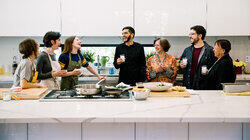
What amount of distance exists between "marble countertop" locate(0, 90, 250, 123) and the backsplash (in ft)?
7.83

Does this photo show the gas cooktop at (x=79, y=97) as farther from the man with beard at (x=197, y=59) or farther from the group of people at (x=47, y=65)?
the man with beard at (x=197, y=59)

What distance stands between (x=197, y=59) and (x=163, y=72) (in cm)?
48

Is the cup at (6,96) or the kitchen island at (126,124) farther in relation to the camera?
the cup at (6,96)

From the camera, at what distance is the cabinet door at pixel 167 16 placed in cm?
387

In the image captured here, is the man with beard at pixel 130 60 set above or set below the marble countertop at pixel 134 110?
above

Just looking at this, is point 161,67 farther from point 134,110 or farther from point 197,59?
point 134,110

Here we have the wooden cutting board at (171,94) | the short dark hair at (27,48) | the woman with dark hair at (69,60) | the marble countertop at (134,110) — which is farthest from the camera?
the woman with dark hair at (69,60)

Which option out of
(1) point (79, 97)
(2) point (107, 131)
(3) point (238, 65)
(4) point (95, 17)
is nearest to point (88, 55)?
(4) point (95, 17)

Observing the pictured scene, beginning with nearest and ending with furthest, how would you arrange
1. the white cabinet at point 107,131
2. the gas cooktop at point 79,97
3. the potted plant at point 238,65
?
the white cabinet at point 107,131, the gas cooktop at point 79,97, the potted plant at point 238,65

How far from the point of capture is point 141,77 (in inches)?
134

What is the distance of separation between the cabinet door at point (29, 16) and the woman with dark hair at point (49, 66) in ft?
3.41

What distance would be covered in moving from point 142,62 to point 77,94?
4.92ft

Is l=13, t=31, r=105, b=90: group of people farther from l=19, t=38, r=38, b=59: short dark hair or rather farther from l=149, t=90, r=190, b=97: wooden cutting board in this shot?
l=149, t=90, r=190, b=97: wooden cutting board

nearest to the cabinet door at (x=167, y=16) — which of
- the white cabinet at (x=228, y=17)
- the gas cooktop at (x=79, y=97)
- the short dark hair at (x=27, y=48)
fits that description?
the white cabinet at (x=228, y=17)
